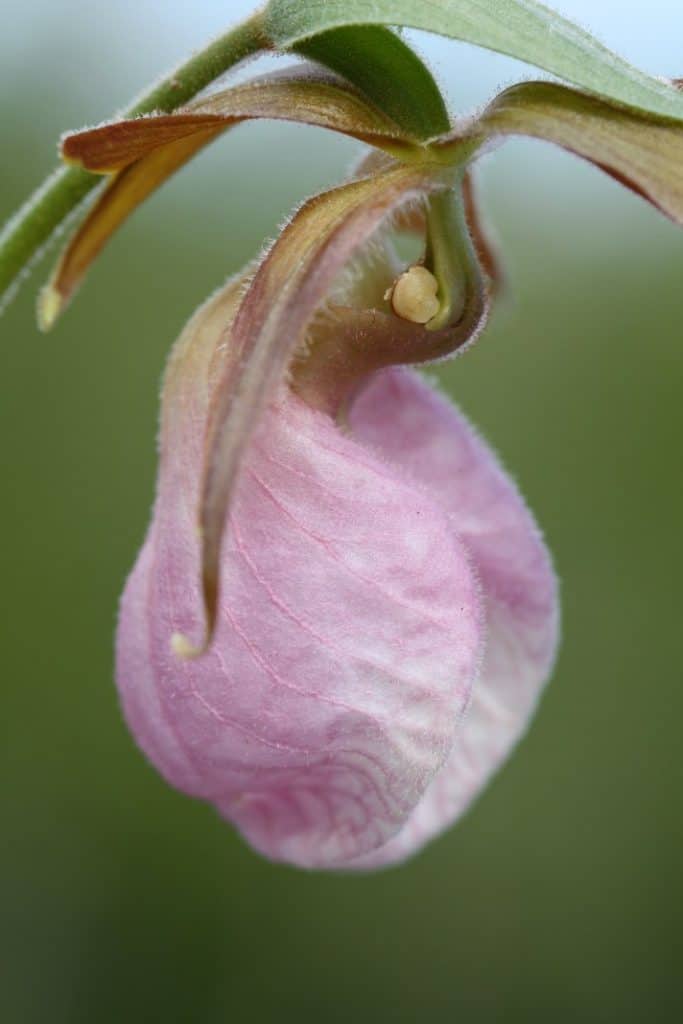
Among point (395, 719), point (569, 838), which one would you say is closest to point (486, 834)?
point (569, 838)

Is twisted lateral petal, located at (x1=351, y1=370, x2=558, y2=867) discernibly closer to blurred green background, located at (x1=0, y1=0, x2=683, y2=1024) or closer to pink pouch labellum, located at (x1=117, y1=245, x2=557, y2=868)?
pink pouch labellum, located at (x1=117, y1=245, x2=557, y2=868)

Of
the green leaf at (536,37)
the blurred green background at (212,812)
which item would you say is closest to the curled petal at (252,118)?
the green leaf at (536,37)

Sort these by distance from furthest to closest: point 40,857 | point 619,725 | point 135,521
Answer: point 619,725 → point 135,521 → point 40,857

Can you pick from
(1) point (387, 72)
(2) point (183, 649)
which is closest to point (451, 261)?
(1) point (387, 72)

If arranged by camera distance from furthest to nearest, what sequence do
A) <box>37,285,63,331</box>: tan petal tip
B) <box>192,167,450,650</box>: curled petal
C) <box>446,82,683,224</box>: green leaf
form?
<box>37,285,63,331</box>: tan petal tip, <box>446,82,683,224</box>: green leaf, <box>192,167,450,650</box>: curled petal

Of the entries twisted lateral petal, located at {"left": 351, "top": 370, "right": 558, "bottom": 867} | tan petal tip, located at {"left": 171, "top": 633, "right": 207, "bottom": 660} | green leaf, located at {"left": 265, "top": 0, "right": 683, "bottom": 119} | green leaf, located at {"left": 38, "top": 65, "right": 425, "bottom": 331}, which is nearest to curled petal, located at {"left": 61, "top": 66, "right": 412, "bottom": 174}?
green leaf, located at {"left": 38, "top": 65, "right": 425, "bottom": 331}

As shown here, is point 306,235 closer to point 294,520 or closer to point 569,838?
point 294,520
